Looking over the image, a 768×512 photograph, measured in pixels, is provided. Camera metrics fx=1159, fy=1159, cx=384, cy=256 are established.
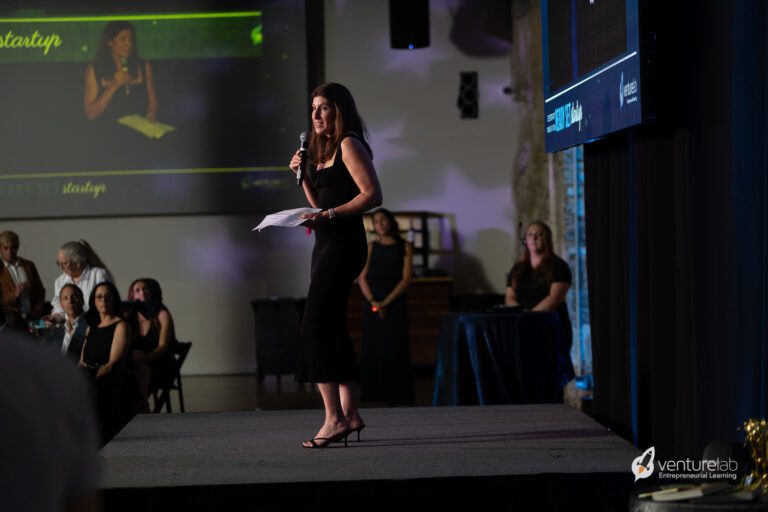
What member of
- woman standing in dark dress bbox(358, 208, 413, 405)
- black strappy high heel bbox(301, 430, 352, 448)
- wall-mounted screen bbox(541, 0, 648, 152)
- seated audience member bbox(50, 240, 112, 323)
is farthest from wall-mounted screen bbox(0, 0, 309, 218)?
black strappy high heel bbox(301, 430, 352, 448)

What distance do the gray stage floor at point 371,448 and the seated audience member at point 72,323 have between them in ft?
2.88

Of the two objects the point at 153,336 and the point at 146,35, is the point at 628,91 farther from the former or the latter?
the point at 146,35

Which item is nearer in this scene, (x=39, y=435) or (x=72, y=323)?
(x=39, y=435)

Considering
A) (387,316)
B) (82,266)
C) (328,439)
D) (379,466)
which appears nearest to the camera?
(379,466)

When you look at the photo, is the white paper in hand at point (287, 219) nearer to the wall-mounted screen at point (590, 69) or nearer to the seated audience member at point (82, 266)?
the wall-mounted screen at point (590, 69)

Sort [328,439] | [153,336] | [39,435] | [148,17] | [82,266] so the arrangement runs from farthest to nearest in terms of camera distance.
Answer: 1. [148,17]
2. [82,266]
3. [153,336]
4. [328,439]
5. [39,435]

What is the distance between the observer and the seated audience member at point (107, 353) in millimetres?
5812

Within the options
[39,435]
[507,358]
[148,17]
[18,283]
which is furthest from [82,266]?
[39,435]

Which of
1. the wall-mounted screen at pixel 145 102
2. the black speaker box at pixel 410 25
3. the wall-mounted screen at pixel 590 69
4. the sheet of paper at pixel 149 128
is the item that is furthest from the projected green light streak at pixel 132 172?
the wall-mounted screen at pixel 590 69

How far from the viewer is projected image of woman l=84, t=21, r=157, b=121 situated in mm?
10406

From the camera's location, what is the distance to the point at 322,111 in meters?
4.30

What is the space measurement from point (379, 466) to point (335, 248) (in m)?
0.82

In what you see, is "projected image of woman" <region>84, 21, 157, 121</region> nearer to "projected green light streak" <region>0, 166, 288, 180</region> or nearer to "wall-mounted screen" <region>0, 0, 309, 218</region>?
"wall-mounted screen" <region>0, 0, 309, 218</region>

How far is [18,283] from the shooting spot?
8375 millimetres
